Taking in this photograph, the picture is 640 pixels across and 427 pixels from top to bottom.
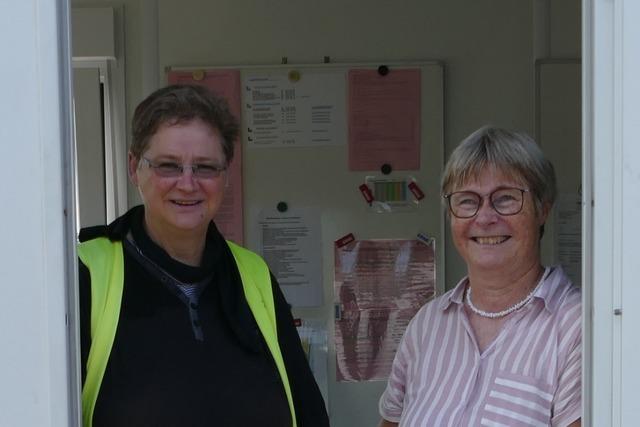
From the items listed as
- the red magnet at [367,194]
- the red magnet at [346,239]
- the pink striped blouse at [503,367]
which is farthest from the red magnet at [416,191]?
the pink striped blouse at [503,367]

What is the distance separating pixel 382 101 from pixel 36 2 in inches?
76.6

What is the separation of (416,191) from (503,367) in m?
1.40

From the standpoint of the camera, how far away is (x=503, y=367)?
156 centimetres

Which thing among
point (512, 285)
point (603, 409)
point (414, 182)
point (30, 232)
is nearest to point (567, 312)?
point (512, 285)

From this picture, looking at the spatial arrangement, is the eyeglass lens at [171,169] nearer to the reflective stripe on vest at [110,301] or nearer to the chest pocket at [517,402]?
the reflective stripe on vest at [110,301]

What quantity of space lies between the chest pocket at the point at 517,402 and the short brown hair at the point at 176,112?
73 cm

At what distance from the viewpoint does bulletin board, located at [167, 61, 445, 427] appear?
2902mm

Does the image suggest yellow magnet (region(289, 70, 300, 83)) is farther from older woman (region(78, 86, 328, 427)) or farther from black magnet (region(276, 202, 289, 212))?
older woman (region(78, 86, 328, 427))

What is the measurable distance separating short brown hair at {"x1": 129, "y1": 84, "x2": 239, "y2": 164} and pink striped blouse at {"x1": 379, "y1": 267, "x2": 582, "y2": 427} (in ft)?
2.05

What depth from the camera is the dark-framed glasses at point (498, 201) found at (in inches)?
63.9

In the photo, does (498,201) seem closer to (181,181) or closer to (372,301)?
(181,181)

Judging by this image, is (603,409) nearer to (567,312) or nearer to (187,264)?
(567,312)

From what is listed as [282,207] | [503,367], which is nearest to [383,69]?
[282,207]

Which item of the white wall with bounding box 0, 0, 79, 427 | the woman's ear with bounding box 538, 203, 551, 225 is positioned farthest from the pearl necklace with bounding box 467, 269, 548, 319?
the white wall with bounding box 0, 0, 79, 427
